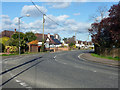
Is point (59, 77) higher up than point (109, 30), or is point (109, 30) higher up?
point (109, 30)

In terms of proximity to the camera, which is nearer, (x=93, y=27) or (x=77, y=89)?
(x=77, y=89)

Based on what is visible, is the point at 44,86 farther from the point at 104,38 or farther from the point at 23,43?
the point at 23,43

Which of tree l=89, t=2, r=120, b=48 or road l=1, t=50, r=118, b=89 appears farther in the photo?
tree l=89, t=2, r=120, b=48

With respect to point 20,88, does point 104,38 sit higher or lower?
higher

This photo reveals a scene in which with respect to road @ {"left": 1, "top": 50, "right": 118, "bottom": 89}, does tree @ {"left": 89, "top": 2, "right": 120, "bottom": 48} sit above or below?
above

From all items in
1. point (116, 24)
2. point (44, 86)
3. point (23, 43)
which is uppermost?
point (116, 24)

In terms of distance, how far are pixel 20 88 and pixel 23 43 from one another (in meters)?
30.7

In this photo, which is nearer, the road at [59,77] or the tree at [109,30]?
the road at [59,77]

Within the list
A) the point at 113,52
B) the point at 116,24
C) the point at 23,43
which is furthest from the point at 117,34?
the point at 23,43

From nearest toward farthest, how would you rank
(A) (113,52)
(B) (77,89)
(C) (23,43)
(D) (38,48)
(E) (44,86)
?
(B) (77,89), (E) (44,86), (A) (113,52), (C) (23,43), (D) (38,48)

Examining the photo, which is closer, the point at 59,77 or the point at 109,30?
the point at 59,77

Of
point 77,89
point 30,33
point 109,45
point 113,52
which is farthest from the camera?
point 30,33

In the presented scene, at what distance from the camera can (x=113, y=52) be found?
86.4 feet

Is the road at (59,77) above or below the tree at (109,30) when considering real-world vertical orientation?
below
